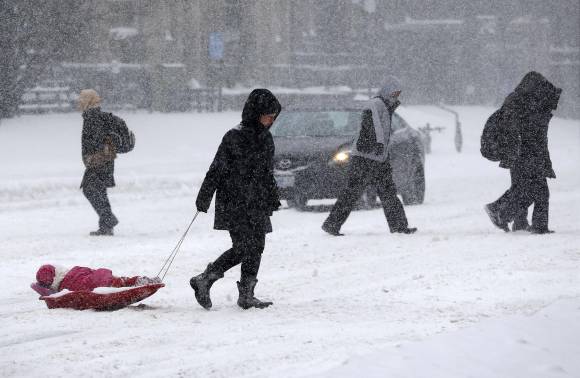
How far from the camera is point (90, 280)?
29.1 feet

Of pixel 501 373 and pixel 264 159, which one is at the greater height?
pixel 264 159

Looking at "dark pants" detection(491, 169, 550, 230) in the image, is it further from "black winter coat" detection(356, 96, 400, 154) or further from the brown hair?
the brown hair

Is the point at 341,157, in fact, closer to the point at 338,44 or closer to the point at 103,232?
the point at 103,232

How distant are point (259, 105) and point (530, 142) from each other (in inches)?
208

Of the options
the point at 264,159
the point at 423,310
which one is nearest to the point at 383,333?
the point at 423,310

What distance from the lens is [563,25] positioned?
5422 centimetres

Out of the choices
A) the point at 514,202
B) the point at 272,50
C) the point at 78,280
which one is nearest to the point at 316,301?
the point at 78,280

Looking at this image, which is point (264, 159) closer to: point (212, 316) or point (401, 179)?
point (212, 316)

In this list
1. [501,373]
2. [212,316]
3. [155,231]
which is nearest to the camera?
[501,373]

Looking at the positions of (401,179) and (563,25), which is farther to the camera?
(563,25)

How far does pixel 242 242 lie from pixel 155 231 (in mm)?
6447

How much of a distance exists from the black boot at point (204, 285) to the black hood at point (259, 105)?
42.6 inches

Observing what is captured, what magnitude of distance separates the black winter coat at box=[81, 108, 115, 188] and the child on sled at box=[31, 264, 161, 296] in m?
5.08

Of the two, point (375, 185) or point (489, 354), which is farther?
point (375, 185)
